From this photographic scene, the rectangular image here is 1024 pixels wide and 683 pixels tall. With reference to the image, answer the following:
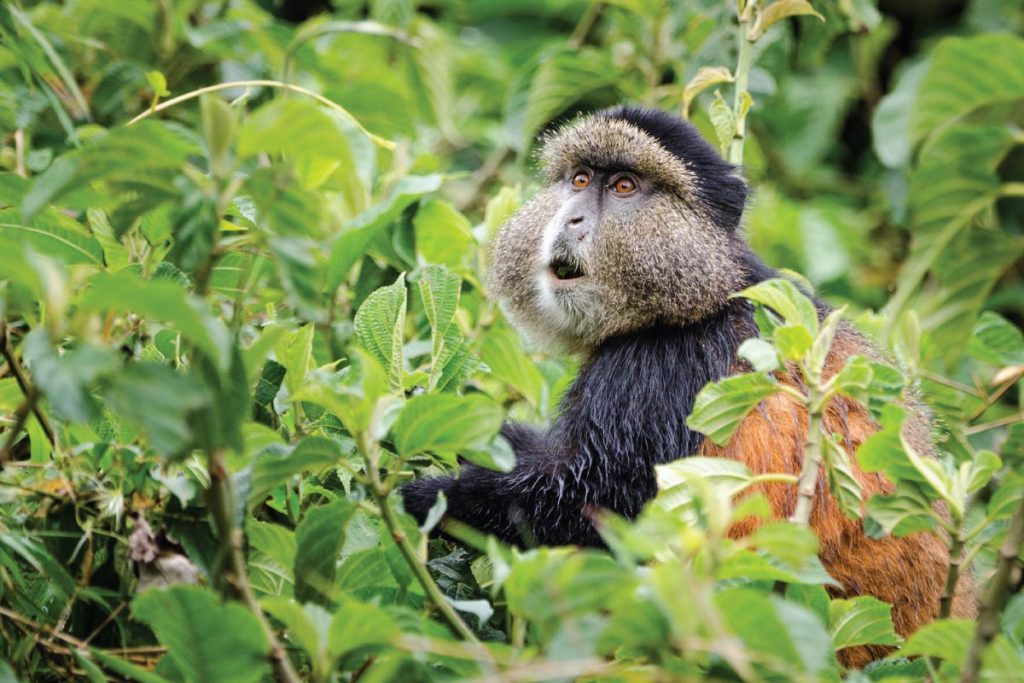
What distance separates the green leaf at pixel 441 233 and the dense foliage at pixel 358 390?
11mm

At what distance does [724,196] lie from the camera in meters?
4.32

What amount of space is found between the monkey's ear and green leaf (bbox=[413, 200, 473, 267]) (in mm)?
946

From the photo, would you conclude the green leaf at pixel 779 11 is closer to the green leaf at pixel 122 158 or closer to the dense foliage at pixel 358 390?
the dense foliage at pixel 358 390

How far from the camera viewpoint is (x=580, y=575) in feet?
6.33

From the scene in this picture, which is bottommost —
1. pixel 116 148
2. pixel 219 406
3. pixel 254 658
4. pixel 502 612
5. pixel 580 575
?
pixel 502 612

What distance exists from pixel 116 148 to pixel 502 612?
62.2 inches

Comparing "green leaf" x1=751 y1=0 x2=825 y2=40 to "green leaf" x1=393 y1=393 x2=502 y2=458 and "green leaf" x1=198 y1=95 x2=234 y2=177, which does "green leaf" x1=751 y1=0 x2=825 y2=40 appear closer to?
"green leaf" x1=393 y1=393 x2=502 y2=458

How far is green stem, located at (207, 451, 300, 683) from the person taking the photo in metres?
2.09

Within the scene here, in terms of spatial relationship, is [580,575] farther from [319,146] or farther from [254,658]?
[319,146]

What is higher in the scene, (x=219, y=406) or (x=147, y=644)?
(x=219, y=406)

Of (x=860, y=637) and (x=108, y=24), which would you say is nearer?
(x=860, y=637)

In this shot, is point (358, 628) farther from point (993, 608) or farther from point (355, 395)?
point (993, 608)

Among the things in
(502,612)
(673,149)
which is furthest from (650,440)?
(673,149)

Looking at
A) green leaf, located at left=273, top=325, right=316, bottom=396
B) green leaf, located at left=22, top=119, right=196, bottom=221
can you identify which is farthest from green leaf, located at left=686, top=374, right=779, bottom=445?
green leaf, located at left=22, top=119, right=196, bottom=221
